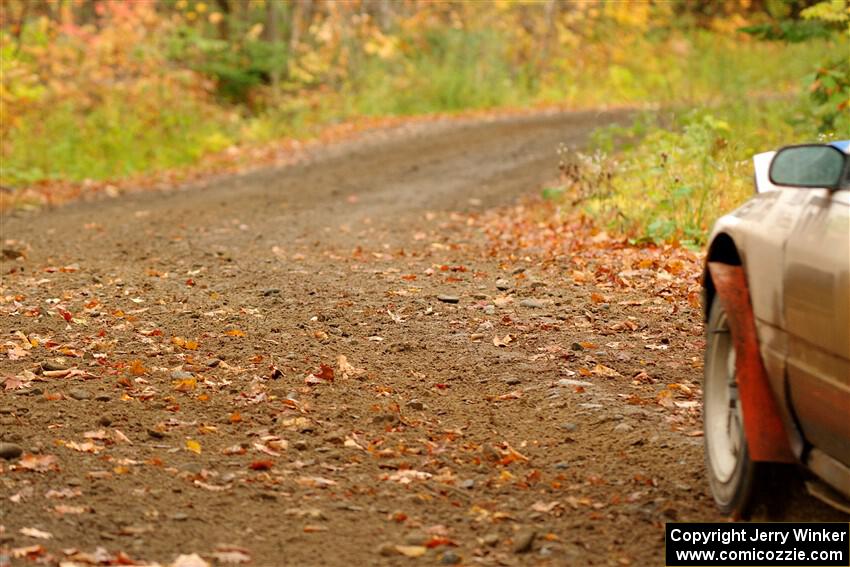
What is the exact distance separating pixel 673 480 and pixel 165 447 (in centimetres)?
241

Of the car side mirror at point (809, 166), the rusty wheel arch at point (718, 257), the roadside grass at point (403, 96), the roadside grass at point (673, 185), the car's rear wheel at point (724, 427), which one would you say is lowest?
the roadside grass at point (403, 96)

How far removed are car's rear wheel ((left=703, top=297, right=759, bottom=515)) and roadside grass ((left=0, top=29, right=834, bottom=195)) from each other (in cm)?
857

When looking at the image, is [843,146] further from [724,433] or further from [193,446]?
[193,446]

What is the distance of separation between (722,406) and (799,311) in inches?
44.4

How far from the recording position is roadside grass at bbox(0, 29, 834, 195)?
1936 cm

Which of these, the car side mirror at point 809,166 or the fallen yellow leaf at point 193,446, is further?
the fallen yellow leaf at point 193,446

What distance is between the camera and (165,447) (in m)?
5.73

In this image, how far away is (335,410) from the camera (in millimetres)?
6395

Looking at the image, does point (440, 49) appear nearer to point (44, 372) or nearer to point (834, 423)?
point (44, 372)

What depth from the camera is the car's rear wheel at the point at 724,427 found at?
452 cm

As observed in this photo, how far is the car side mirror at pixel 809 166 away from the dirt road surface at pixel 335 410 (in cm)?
142

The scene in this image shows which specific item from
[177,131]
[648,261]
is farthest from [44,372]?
[177,131]

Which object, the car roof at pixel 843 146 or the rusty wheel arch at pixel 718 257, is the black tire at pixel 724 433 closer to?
the rusty wheel arch at pixel 718 257

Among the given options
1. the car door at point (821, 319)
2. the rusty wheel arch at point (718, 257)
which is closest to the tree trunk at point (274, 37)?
the rusty wheel arch at point (718, 257)
